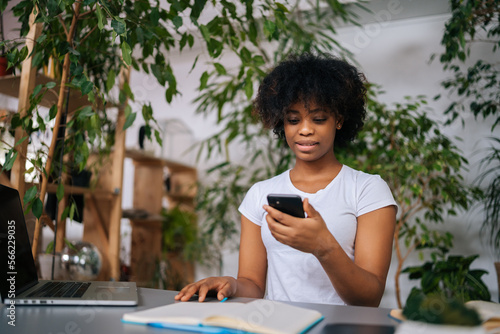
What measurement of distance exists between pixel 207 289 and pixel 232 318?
277 mm

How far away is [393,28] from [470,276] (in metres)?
1.97

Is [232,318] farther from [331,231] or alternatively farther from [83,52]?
[83,52]

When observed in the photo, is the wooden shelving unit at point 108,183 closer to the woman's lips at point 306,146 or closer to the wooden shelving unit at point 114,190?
the wooden shelving unit at point 114,190

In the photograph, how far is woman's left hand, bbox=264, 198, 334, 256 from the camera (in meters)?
0.81

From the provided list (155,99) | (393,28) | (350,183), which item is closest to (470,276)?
(350,183)

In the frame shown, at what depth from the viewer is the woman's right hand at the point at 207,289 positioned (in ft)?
2.87

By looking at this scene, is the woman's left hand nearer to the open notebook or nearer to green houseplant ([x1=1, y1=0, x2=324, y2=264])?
the open notebook

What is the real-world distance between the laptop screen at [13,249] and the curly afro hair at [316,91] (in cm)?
71

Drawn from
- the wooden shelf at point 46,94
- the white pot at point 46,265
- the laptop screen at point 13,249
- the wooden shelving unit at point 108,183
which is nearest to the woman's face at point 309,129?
the laptop screen at point 13,249

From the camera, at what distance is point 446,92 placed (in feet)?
10.9

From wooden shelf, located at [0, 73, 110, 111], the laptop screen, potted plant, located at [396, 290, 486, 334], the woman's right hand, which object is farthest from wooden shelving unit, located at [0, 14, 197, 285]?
potted plant, located at [396, 290, 486, 334]

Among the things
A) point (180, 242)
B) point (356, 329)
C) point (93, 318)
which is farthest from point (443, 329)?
point (180, 242)

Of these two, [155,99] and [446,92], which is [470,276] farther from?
[155,99]

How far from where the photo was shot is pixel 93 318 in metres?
0.72
